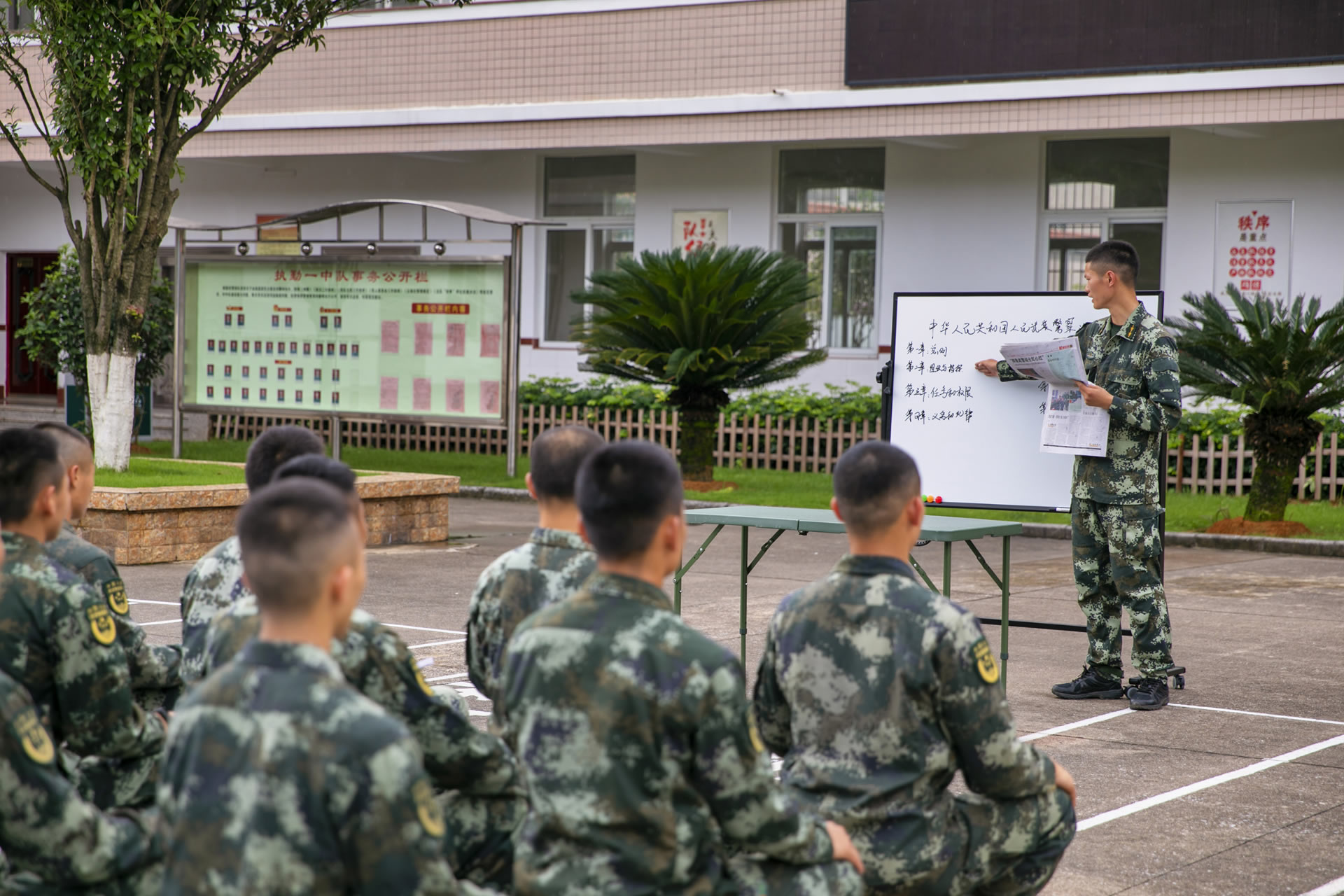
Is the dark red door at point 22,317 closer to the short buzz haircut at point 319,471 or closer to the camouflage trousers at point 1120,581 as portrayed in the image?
the camouflage trousers at point 1120,581

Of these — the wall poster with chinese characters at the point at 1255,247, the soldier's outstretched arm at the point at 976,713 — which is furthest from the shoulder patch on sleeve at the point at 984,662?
the wall poster with chinese characters at the point at 1255,247

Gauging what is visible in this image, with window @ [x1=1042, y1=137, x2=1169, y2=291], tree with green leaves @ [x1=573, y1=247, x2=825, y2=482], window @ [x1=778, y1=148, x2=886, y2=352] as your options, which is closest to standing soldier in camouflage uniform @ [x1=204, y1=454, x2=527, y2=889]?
tree with green leaves @ [x1=573, y1=247, x2=825, y2=482]

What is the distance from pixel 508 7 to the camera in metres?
19.6

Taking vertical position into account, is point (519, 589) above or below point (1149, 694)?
above

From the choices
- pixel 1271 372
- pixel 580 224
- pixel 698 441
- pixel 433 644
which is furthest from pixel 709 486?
pixel 433 644

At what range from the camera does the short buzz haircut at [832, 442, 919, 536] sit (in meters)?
3.60

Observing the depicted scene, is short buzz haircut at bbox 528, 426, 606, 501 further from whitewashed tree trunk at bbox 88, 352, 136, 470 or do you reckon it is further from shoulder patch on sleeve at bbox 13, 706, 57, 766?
whitewashed tree trunk at bbox 88, 352, 136, 470

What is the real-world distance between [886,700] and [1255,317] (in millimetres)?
11138

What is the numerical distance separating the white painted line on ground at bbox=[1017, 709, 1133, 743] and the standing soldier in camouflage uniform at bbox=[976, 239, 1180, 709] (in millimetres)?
105

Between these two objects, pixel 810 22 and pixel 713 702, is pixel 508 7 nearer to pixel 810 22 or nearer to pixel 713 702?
pixel 810 22

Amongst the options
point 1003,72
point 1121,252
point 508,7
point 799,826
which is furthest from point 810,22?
point 799,826

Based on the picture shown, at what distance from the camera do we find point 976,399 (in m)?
7.64

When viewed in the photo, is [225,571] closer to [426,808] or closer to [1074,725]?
[426,808]

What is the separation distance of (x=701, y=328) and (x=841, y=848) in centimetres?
1307
